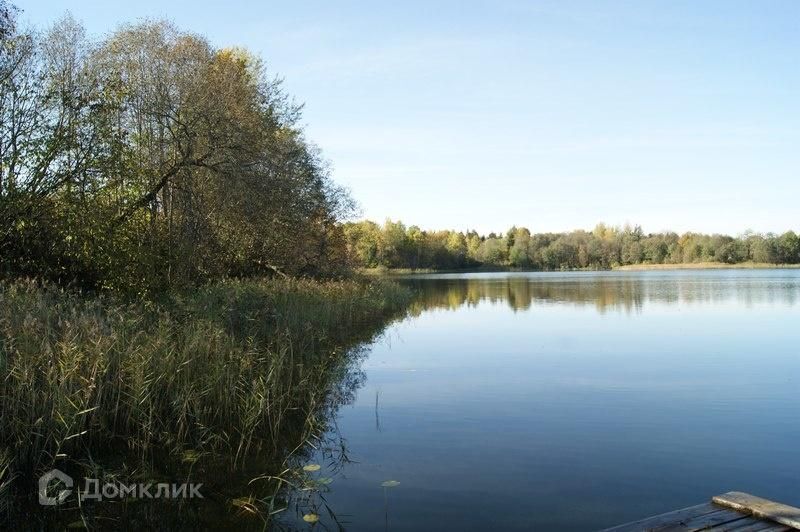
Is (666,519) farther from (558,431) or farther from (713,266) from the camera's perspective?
(713,266)

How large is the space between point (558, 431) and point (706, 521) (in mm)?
3408

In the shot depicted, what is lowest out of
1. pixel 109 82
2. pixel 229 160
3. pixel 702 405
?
pixel 702 405

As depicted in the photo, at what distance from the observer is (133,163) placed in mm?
14078

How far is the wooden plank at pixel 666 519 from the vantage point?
15.2 ft

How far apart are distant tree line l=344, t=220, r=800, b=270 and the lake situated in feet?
242

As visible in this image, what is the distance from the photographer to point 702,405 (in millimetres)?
9516

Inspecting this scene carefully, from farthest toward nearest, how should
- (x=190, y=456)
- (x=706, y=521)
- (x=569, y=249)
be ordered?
(x=569, y=249)
(x=190, y=456)
(x=706, y=521)

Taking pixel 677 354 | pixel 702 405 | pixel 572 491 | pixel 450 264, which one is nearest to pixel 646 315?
pixel 677 354

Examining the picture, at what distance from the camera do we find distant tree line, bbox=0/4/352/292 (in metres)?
12.7

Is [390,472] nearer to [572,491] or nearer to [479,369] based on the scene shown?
[572,491]

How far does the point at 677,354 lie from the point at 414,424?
872cm
